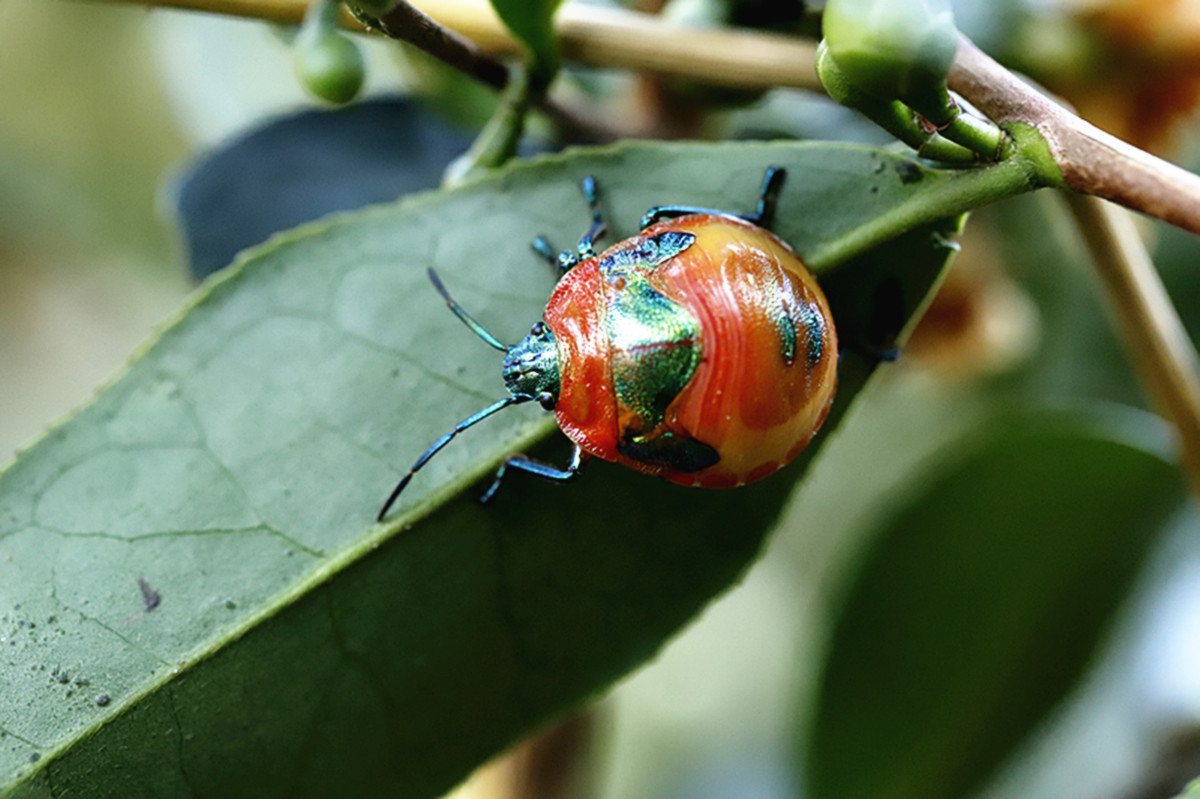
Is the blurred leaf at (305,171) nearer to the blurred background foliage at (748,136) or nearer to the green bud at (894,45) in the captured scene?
the blurred background foliage at (748,136)

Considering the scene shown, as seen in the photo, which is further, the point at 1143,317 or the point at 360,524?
the point at 1143,317

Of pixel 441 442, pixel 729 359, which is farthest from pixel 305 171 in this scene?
pixel 729 359

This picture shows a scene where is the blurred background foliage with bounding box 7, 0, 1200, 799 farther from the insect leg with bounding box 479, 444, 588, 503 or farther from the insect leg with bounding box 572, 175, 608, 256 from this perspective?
the insect leg with bounding box 479, 444, 588, 503

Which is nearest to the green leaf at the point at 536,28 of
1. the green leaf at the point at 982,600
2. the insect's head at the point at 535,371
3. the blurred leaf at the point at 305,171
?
the insect's head at the point at 535,371

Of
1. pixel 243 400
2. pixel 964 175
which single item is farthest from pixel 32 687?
pixel 964 175

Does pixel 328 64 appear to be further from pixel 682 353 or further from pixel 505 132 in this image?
pixel 682 353
